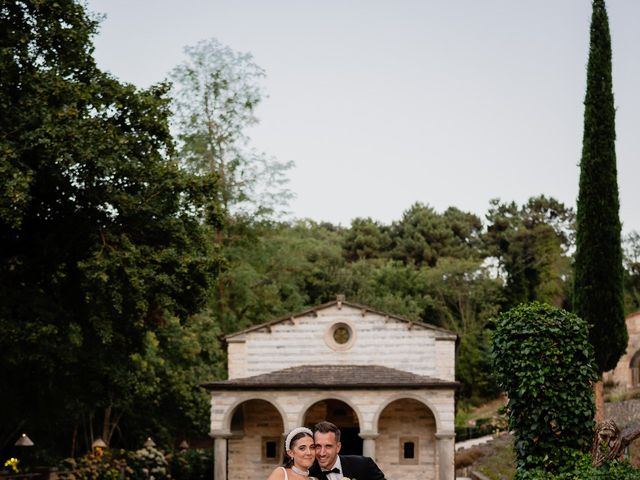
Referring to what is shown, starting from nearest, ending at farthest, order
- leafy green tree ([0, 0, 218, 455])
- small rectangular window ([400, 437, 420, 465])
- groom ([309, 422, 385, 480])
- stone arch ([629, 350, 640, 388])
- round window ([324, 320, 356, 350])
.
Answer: groom ([309, 422, 385, 480]) < leafy green tree ([0, 0, 218, 455]) < small rectangular window ([400, 437, 420, 465]) < round window ([324, 320, 356, 350]) < stone arch ([629, 350, 640, 388])

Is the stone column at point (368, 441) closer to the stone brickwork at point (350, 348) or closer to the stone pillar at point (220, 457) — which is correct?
the stone brickwork at point (350, 348)

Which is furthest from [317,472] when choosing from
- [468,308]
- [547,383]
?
[468,308]

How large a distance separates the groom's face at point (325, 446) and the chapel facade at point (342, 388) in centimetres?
1892

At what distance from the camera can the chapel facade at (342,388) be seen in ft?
82.6

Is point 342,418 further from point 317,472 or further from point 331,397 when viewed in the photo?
point 317,472

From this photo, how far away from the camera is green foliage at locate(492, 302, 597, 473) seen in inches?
511

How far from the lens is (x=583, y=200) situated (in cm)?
2422

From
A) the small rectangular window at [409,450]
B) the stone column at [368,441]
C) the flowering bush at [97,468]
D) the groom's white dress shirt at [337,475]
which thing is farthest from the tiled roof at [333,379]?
the groom's white dress shirt at [337,475]

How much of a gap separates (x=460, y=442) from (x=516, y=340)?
88.9 ft

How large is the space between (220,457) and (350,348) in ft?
16.1

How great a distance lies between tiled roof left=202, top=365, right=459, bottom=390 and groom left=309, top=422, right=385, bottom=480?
728 inches

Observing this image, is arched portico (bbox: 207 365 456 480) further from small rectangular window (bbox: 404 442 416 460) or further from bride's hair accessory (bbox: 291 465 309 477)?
bride's hair accessory (bbox: 291 465 309 477)

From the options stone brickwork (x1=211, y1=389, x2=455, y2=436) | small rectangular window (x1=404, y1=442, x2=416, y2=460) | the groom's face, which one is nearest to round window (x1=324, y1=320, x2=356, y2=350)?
stone brickwork (x1=211, y1=389, x2=455, y2=436)

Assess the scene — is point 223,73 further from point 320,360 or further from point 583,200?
point 583,200
